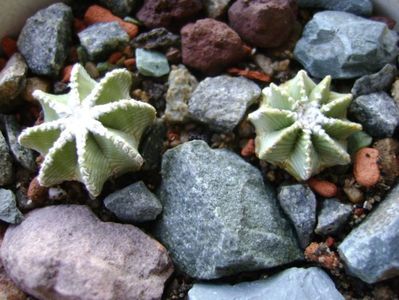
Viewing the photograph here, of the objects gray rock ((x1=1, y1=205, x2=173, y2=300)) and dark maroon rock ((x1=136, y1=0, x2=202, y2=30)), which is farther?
dark maroon rock ((x1=136, y1=0, x2=202, y2=30))

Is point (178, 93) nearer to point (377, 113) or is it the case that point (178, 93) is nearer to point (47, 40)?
point (47, 40)

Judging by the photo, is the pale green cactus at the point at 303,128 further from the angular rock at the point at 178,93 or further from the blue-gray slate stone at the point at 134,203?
the blue-gray slate stone at the point at 134,203

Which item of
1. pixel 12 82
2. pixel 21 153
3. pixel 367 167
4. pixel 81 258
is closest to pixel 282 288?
pixel 367 167

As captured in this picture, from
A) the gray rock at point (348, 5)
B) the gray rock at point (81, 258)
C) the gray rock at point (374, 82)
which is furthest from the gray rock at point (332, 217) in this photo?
the gray rock at point (348, 5)

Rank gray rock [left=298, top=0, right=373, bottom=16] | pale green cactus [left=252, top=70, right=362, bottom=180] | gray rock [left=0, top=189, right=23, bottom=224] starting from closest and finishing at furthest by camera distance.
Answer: pale green cactus [left=252, top=70, right=362, bottom=180] < gray rock [left=0, top=189, right=23, bottom=224] < gray rock [left=298, top=0, right=373, bottom=16]

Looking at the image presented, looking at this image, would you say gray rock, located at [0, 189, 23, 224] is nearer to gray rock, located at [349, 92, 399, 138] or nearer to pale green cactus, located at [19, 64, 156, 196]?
pale green cactus, located at [19, 64, 156, 196]

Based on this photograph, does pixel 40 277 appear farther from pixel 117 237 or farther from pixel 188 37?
pixel 188 37

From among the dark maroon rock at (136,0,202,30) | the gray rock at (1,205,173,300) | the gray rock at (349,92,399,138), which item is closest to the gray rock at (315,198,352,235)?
the gray rock at (349,92,399,138)
